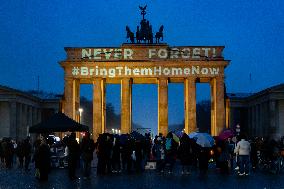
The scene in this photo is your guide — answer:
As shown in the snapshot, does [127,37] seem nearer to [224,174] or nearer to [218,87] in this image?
[218,87]

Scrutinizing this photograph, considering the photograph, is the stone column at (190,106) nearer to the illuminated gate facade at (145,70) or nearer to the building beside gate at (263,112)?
the illuminated gate facade at (145,70)

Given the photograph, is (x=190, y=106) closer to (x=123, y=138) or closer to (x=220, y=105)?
(x=220, y=105)

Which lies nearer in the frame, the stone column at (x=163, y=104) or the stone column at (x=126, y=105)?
the stone column at (x=126, y=105)

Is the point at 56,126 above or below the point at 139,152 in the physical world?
above

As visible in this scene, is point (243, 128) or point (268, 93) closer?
point (268, 93)

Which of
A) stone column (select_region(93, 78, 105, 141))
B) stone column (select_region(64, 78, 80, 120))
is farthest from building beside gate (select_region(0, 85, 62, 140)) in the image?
stone column (select_region(93, 78, 105, 141))

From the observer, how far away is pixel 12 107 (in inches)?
3076

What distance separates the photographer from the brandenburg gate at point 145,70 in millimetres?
72125

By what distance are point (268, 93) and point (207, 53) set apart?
10.9 meters

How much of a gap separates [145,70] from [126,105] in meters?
4.44

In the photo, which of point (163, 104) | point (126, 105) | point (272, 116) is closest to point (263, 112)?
point (272, 116)

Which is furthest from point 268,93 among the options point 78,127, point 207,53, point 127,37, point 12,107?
point 78,127

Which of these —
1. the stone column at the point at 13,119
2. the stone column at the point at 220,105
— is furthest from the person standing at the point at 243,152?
the stone column at the point at 13,119

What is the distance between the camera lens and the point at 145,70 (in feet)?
237
